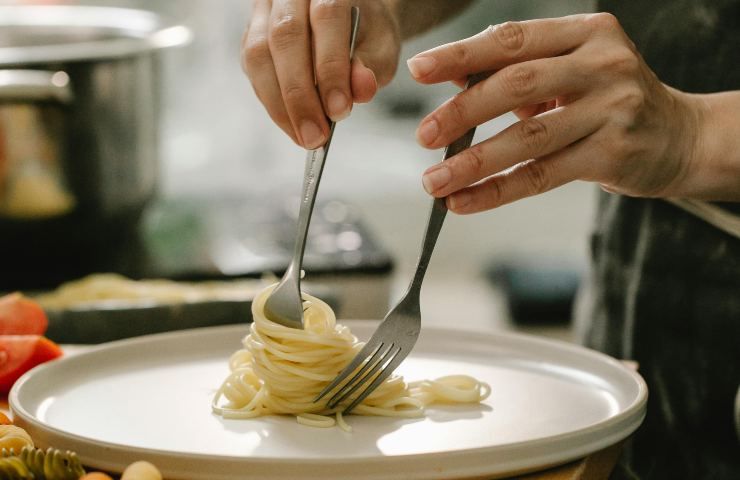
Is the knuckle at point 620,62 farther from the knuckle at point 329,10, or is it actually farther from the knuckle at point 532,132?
the knuckle at point 329,10

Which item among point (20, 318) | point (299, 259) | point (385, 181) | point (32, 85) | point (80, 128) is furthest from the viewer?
point (385, 181)

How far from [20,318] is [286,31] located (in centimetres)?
54

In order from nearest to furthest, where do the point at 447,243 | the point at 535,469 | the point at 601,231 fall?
the point at 535,469 → the point at 601,231 → the point at 447,243

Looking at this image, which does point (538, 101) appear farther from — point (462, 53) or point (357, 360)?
point (357, 360)

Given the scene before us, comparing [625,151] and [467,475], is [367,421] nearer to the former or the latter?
[467,475]

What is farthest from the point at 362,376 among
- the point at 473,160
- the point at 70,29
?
the point at 70,29

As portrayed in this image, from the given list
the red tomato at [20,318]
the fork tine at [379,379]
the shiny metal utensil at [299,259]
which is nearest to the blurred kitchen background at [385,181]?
the red tomato at [20,318]

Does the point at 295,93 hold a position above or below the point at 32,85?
above

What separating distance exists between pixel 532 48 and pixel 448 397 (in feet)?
1.31

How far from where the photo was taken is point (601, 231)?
181 centimetres

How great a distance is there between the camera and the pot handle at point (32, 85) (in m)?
2.07

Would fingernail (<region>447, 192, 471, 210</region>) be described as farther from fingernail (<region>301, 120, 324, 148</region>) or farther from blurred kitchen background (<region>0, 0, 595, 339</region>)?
blurred kitchen background (<region>0, 0, 595, 339</region>)

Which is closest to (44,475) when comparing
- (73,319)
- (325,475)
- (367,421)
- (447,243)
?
(325,475)

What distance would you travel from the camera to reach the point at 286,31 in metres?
1.20
